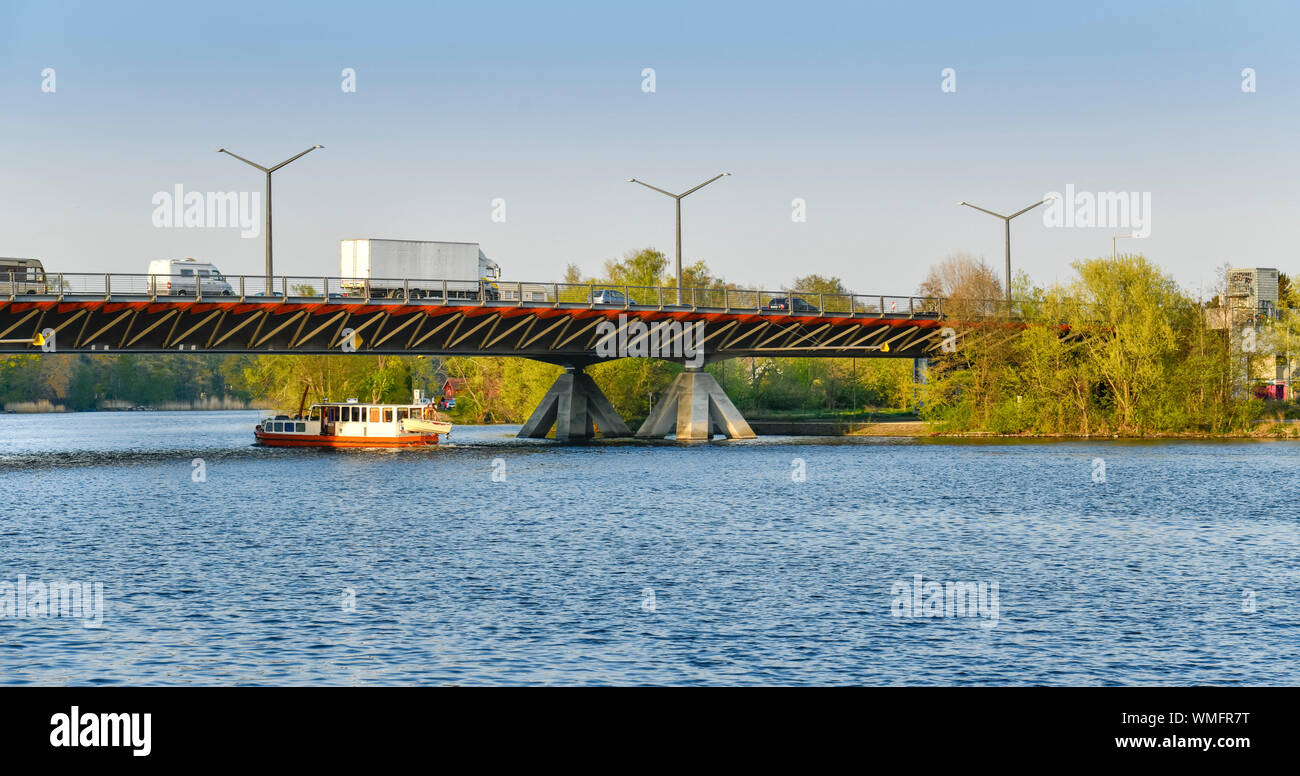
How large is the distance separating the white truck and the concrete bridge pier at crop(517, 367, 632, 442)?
56.8ft

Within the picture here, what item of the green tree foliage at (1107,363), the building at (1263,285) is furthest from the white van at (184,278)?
the building at (1263,285)

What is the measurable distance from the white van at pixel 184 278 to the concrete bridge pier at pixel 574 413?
2962cm

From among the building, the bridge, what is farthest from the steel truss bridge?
the building

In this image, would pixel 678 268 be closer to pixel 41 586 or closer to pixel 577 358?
pixel 577 358

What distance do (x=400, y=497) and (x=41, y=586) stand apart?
2299cm

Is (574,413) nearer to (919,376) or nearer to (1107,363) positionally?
(919,376)

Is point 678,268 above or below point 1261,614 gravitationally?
above

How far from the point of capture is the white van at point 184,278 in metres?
67.3

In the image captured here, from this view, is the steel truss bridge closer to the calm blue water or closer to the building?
the calm blue water

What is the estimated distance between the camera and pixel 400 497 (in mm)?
51562

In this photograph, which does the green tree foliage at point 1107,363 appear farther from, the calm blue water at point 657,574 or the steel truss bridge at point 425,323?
the calm blue water at point 657,574

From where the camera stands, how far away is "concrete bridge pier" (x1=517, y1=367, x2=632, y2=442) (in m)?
98.2
